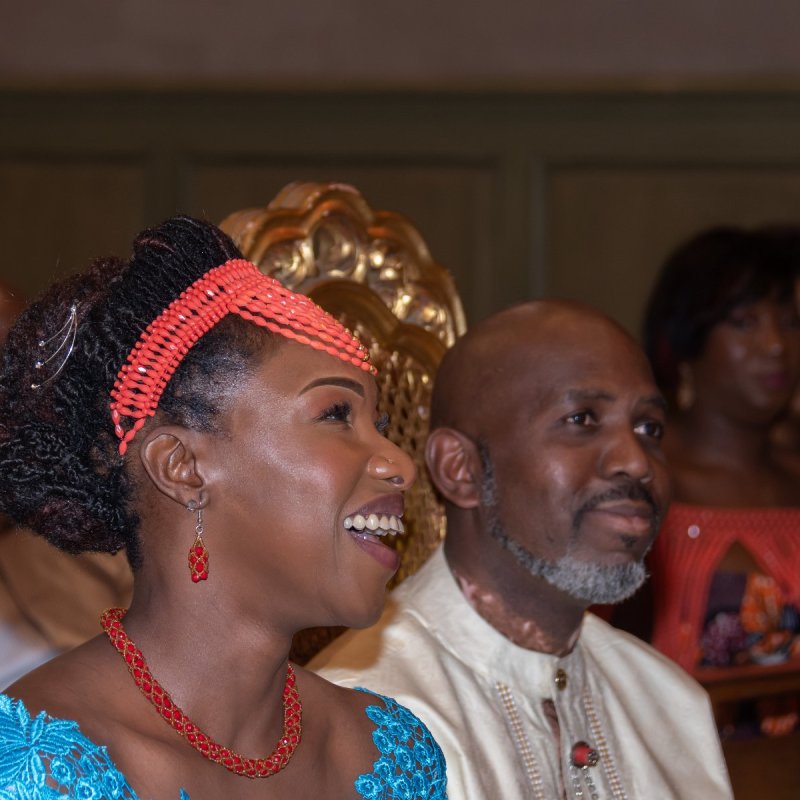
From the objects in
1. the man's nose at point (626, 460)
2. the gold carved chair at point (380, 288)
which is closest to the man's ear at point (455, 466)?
the gold carved chair at point (380, 288)

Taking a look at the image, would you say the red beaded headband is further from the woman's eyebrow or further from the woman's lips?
the woman's lips

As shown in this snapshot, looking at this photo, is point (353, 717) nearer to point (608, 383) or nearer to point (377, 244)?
point (608, 383)

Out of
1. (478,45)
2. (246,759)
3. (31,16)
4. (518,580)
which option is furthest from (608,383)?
(31,16)

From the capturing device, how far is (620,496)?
234 cm

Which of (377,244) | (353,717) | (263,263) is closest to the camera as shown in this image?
(353,717)

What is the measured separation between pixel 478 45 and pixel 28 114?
5.63 feet

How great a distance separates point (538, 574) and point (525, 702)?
0.68 feet

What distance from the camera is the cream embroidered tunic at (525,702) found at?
2.25 m

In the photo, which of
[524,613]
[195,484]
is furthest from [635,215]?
[195,484]

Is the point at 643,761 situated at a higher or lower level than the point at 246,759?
lower

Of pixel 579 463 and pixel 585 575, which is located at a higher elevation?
pixel 579 463

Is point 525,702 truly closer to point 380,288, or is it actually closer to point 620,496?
point 620,496

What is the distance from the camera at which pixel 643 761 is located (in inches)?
96.7

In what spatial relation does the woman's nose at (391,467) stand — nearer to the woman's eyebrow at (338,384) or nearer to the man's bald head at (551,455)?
the woman's eyebrow at (338,384)
